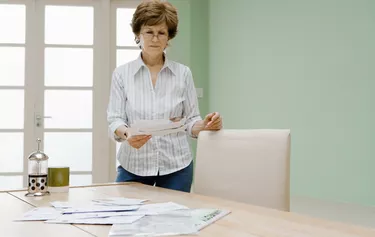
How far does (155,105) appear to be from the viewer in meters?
1.89

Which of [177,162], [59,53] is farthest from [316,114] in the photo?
[59,53]

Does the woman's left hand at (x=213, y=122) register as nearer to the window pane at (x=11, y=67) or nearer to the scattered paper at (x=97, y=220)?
the scattered paper at (x=97, y=220)

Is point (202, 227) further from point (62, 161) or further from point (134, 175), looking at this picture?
point (62, 161)

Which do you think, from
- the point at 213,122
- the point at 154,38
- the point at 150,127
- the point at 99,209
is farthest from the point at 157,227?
the point at 154,38

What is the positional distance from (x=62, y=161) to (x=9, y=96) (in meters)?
0.90

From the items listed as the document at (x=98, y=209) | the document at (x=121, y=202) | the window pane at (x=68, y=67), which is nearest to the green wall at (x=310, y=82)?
the window pane at (x=68, y=67)

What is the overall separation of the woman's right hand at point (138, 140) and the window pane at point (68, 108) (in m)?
3.38

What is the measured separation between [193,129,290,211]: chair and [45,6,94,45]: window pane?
3.60m

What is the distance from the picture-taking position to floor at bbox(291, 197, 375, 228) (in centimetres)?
323

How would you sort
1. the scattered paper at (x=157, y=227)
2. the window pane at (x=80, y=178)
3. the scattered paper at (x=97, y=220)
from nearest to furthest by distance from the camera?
the scattered paper at (x=157, y=227) → the scattered paper at (x=97, y=220) → the window pane at (x=80, y=178)

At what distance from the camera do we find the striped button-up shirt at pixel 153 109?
185 centimetres

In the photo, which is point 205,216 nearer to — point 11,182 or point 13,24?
point 11,182

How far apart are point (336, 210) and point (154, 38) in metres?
2.36

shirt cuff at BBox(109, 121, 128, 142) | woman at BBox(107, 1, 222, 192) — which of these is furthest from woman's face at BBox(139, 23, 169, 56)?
shirt cuff at BBox(109, 121, 128, 142)
